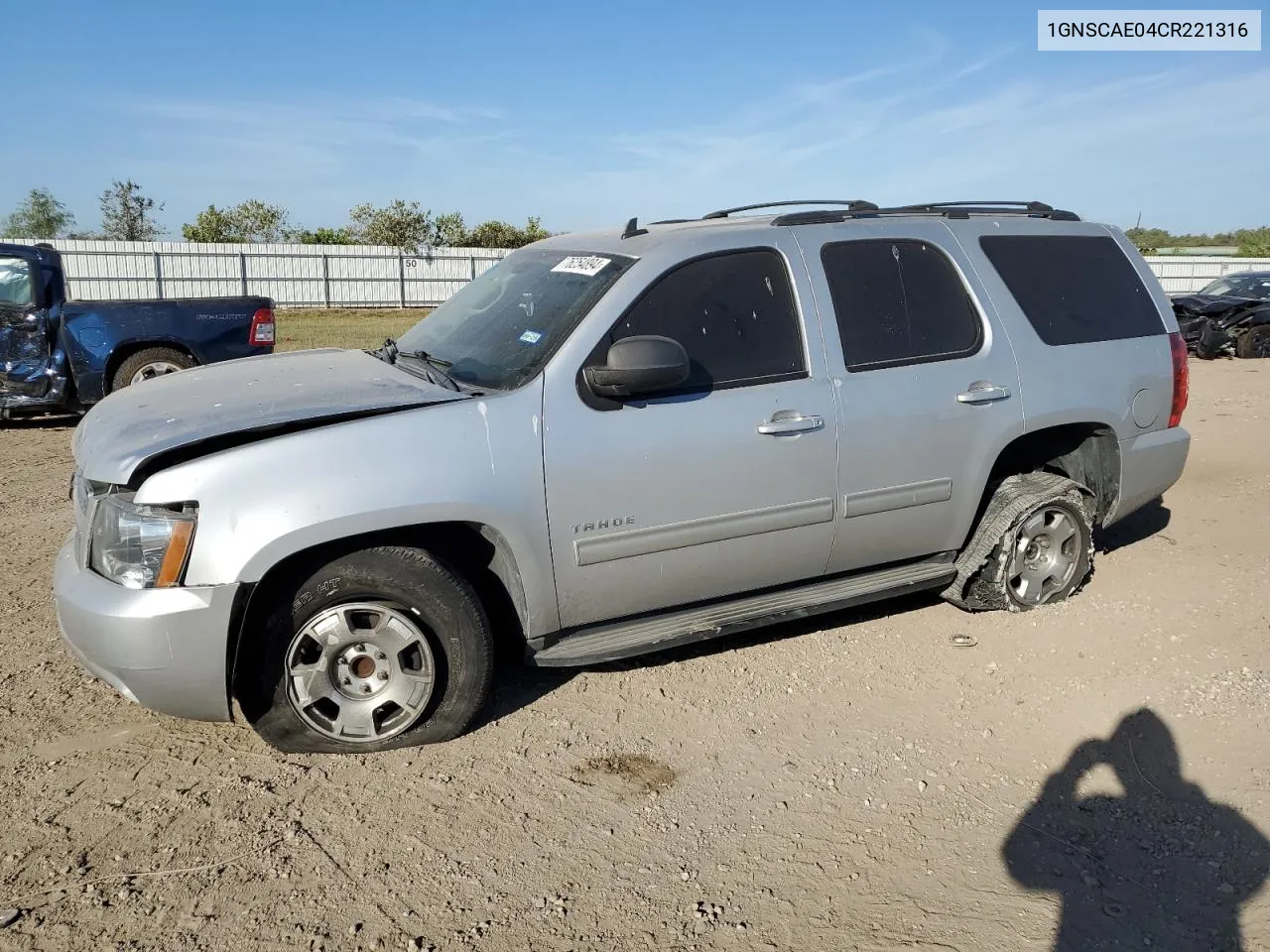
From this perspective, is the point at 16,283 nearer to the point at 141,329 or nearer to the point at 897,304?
the point at 141,329

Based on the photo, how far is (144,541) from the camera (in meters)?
3.31

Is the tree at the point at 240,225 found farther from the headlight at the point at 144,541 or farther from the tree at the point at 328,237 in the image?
Result: the headlight at the point at 144,541

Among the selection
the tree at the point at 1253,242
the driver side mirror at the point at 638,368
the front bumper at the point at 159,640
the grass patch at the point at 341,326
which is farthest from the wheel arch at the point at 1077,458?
the tree at the point at 1253,242

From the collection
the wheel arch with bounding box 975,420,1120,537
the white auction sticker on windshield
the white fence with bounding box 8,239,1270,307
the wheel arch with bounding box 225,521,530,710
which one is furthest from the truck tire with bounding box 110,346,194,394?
the white fence with bounding box 8,239,1270,307

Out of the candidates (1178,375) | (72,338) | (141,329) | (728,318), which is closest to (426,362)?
(728,318)

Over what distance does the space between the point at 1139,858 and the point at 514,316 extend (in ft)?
9.83

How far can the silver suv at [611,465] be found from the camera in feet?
11.1

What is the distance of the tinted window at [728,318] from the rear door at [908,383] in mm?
182

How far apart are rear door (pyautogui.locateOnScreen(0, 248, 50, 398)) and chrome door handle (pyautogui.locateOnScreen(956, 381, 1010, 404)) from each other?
8.13 meters

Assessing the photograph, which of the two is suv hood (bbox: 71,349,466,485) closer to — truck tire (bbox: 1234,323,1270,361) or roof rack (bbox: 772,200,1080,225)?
roof rack (bbox: 772,200,1080,225)

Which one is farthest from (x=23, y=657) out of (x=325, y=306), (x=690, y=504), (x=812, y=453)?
(x=325, y=306)

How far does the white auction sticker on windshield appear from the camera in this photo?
417cm

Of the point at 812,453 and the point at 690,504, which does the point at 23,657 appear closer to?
the point at 690,504

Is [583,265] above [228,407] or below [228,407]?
above
